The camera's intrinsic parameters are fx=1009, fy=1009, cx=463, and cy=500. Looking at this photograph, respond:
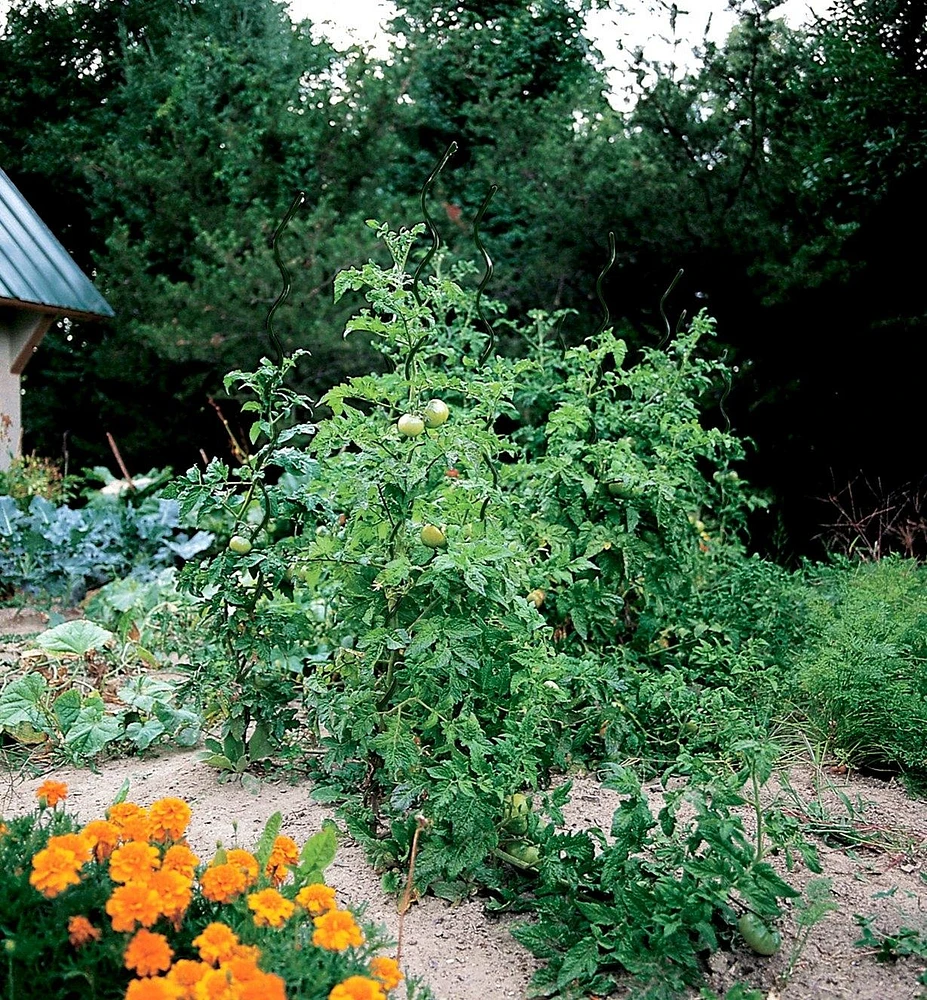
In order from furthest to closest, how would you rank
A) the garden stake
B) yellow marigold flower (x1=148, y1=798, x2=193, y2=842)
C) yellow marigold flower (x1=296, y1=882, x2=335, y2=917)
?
the garden stake < yellow marigold flower (x1=148, y1=798, x2=193, y2=842) < yellow marigold flower (x1=296, y1=882, x2=335, y2=917)

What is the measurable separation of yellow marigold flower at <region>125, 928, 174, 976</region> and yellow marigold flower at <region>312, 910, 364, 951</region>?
8.5 inches

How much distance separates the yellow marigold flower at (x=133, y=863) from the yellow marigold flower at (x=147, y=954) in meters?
0.12

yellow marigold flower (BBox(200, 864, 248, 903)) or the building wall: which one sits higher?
yellow marigold flower (BBox(200, 864, 248, 903))

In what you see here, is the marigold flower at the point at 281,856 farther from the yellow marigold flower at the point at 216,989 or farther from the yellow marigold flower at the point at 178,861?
the yellow marigold flower at the point at 216,989

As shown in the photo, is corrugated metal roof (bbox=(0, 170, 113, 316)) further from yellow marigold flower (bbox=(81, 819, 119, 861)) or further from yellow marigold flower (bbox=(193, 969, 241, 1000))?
yellow marigold flower (bbox=(193, 969, 241, 1000))

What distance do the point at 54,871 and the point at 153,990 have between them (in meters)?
0.32

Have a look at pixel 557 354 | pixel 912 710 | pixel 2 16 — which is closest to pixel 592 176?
pixel 557 354

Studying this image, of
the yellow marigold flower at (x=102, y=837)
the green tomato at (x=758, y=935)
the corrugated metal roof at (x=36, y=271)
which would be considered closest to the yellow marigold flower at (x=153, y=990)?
the yellow marigold flower at (x=102, y=837)

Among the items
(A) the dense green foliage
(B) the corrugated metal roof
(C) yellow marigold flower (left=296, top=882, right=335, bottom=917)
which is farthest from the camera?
(A) the dense green foliage

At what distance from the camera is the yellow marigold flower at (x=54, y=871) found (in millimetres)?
1519

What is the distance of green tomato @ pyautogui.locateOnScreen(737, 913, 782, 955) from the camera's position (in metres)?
1.94

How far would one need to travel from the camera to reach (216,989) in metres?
1.34

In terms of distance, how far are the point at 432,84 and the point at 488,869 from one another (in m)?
11.3

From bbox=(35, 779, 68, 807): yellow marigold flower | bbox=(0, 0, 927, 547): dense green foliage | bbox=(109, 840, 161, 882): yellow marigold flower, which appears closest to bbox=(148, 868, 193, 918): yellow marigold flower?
bbox=(109, 840, 161, 882): yellow marigold flower
